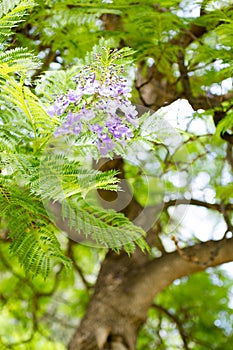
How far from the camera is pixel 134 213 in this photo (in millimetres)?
1857

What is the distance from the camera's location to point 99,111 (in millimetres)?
738

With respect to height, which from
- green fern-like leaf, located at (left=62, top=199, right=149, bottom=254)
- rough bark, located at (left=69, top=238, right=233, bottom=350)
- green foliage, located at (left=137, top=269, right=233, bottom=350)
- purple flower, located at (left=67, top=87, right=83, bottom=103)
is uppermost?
purple flower, located at (left=67, top=87, right=83, bottom=103)

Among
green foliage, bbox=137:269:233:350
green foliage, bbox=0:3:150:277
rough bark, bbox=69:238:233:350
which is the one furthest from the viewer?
green foliage, bbox=137:269:233:350

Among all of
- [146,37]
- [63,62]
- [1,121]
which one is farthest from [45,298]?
[1,121]

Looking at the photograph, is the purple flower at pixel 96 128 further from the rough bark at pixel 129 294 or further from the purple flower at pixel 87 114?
the rough bark at pixel 129 294

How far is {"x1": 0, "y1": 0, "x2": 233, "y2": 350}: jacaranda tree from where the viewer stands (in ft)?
2.39

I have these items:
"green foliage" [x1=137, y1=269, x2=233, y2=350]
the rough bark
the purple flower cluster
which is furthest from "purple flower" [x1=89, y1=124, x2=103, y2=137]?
"green foliage" [x1=137, y1=269, x2=233, y2=350]

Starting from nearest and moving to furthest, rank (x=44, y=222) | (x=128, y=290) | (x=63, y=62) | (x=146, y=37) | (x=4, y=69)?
(x=4, y=69)
(x=44, y=222)
(x=146, y=37)
(x=63, y=62)
(x=128, y=290)

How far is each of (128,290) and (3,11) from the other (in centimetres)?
136

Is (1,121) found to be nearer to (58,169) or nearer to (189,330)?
(58,169)

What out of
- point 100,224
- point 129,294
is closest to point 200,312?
point 129,294

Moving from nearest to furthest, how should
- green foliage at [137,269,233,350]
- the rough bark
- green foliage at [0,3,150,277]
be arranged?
green foliage at [0,3,150,277]
the rough bark
green foliage at [137,269,233,350]

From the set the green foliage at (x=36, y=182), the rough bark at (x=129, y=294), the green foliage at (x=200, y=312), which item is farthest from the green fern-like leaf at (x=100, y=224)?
the green foliage at (x=200, y=312)

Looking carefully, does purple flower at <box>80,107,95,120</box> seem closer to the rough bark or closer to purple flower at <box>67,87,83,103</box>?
purple flower at <box>67,87,83,103</box>
